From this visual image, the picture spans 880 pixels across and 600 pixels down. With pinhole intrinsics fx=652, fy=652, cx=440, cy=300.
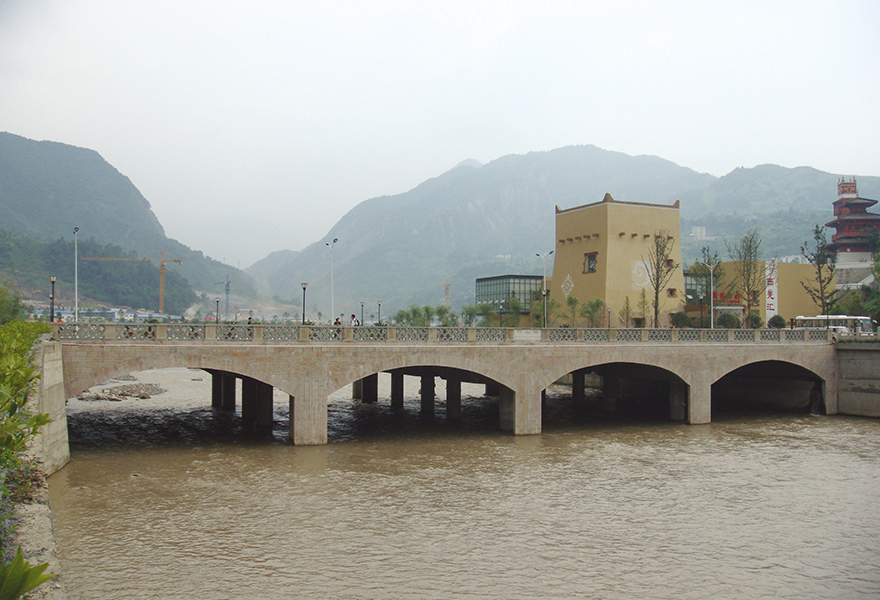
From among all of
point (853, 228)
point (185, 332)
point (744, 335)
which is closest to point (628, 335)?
point (744, 335)

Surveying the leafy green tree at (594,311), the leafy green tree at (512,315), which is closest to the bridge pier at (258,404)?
the leafy green tree at (594,311)

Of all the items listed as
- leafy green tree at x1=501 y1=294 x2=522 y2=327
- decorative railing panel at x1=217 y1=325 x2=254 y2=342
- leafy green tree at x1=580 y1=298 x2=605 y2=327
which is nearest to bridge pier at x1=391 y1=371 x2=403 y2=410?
decorative railing panel at x1=217 y1=325 x2=254 y2=342

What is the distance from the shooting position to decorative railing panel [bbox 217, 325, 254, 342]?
2834 cm

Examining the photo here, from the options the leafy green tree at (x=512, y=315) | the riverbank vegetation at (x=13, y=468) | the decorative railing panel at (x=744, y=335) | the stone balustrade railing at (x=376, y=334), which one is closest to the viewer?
the riverbank vegetation at (x=13, y=468)

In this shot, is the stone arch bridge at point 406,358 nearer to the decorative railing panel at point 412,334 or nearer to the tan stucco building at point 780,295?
the decorative railing panel at point 412,334

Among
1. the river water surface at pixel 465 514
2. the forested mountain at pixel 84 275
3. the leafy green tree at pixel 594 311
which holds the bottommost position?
the river water surface at pixel 465 514

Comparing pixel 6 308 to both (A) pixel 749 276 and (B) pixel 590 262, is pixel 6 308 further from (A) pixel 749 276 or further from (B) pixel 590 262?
(A) pixel 749 276

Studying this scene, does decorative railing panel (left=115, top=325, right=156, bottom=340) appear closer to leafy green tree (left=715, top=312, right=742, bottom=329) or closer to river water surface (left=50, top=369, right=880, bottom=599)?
river water surface (left=50, top=369, right=880, bottom=599)

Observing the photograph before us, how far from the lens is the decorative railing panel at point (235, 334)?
2834 cm

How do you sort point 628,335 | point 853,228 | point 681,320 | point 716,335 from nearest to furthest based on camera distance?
point 628,335 < point 716,335 < point 681,320 < point 853,228

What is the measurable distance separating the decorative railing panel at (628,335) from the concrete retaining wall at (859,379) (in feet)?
52.0

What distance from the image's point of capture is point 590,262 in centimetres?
6003

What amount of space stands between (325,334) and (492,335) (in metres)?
8.63

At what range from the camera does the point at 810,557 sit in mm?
18141
